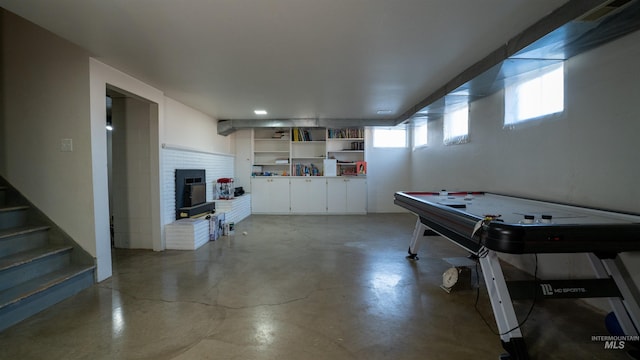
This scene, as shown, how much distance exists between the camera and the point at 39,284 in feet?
7.59

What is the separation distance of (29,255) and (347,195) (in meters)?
5.37

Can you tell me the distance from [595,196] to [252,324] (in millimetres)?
2935

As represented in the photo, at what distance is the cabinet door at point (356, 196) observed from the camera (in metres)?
6.67

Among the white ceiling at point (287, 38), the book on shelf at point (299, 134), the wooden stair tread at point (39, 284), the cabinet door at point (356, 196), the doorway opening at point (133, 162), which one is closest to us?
the white ceiling at point (287, 38)

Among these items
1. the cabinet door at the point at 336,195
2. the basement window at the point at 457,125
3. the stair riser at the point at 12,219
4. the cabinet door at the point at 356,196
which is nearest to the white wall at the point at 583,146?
the basement window at the point at 457,125

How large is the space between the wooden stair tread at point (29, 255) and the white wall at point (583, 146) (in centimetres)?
478

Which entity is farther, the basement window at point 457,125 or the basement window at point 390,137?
the basement window at point 390,137

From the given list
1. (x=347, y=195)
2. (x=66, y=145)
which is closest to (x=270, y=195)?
(x=347, y=195)

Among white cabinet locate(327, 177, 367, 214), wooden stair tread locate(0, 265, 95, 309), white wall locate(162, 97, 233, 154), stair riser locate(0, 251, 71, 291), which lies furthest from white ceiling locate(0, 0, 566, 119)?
white cabinet locate(327, 177, 367, 214)

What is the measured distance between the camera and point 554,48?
230cm

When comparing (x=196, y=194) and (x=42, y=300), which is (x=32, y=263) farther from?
(x=196, y=194)

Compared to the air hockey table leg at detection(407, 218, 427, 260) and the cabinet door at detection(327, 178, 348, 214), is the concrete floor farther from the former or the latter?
the cabinet door at detection(327, 178, 348, 214)

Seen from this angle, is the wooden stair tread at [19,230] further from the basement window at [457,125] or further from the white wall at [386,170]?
the white wall at [386,170]

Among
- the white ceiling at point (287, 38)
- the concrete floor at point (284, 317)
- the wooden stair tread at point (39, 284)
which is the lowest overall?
the concrete floor at point (284, 317)
